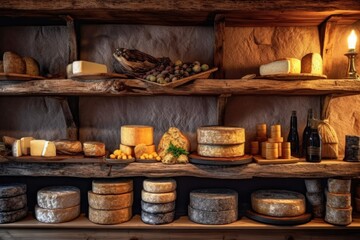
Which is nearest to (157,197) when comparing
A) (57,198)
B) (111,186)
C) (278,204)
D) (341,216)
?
(111,186)

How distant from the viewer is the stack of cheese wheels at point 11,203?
6.97 feet

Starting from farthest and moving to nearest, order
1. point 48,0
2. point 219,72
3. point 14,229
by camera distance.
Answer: point 219,72 < point 14,229 < point 48,0

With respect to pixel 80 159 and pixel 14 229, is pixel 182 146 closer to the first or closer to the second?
pixel 80 159

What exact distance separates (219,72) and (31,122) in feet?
5.43

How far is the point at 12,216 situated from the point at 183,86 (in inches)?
61.8

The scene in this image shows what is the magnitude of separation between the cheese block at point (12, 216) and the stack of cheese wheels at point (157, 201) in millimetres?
923

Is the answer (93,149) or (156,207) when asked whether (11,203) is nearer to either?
(93,149)

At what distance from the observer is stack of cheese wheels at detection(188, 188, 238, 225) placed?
213 cm

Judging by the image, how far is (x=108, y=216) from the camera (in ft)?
6.97

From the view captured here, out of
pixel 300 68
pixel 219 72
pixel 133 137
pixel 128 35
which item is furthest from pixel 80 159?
pixel 300 68

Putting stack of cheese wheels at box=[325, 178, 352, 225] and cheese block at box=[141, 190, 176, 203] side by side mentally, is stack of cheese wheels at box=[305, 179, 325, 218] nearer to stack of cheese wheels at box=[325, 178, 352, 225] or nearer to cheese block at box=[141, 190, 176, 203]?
stack of cheese wheels at box=[325, 178, 352, 225]

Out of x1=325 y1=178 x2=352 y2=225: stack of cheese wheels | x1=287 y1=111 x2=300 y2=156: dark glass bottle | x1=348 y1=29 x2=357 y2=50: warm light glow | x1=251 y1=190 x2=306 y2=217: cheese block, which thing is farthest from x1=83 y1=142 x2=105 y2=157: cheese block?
x1=348 y1=29 x2=357 y2=50: warm light glow

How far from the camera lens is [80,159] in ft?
7.07

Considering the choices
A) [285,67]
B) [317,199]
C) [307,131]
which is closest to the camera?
[285,67]
